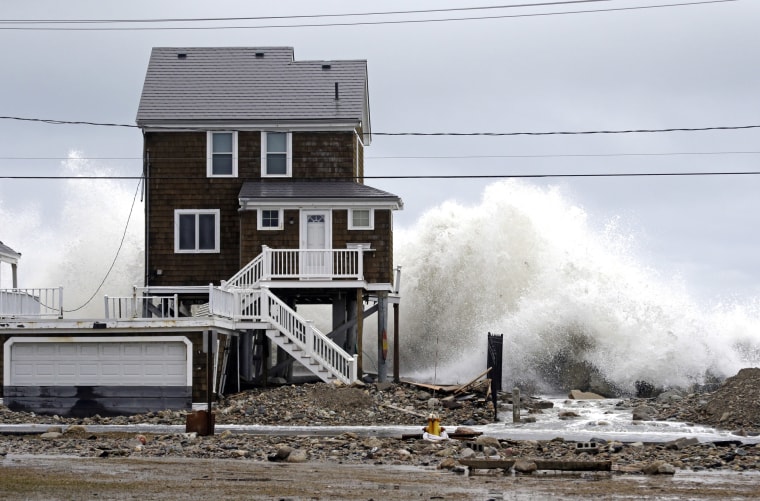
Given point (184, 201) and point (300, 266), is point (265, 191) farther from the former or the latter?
point (184, 201)

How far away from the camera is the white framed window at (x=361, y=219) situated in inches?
1593

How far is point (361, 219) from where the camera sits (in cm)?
4059

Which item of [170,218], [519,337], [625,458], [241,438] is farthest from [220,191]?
[625,458]

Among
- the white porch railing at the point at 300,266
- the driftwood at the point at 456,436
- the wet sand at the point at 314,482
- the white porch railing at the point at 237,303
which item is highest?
the white porch railing at the point at 300,266

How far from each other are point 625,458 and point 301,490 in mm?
7450

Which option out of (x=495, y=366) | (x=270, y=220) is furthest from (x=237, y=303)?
(x=495, y=366)

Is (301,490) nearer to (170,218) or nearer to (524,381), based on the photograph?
(170,218)

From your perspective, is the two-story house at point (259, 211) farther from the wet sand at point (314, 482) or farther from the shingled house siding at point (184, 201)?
the wet sand at point (314, 482)

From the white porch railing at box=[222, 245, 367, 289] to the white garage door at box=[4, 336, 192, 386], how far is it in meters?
4.72

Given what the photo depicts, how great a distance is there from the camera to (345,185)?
4178 centimetres

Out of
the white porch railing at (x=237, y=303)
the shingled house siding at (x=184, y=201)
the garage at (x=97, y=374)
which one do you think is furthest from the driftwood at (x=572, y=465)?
the shingled house siding at (x=184, y=201)

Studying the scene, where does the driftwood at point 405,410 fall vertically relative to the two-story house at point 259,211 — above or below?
below

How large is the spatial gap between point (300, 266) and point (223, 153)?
4.74 m

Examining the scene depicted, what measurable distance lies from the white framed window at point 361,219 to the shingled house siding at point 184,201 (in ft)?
11.9
